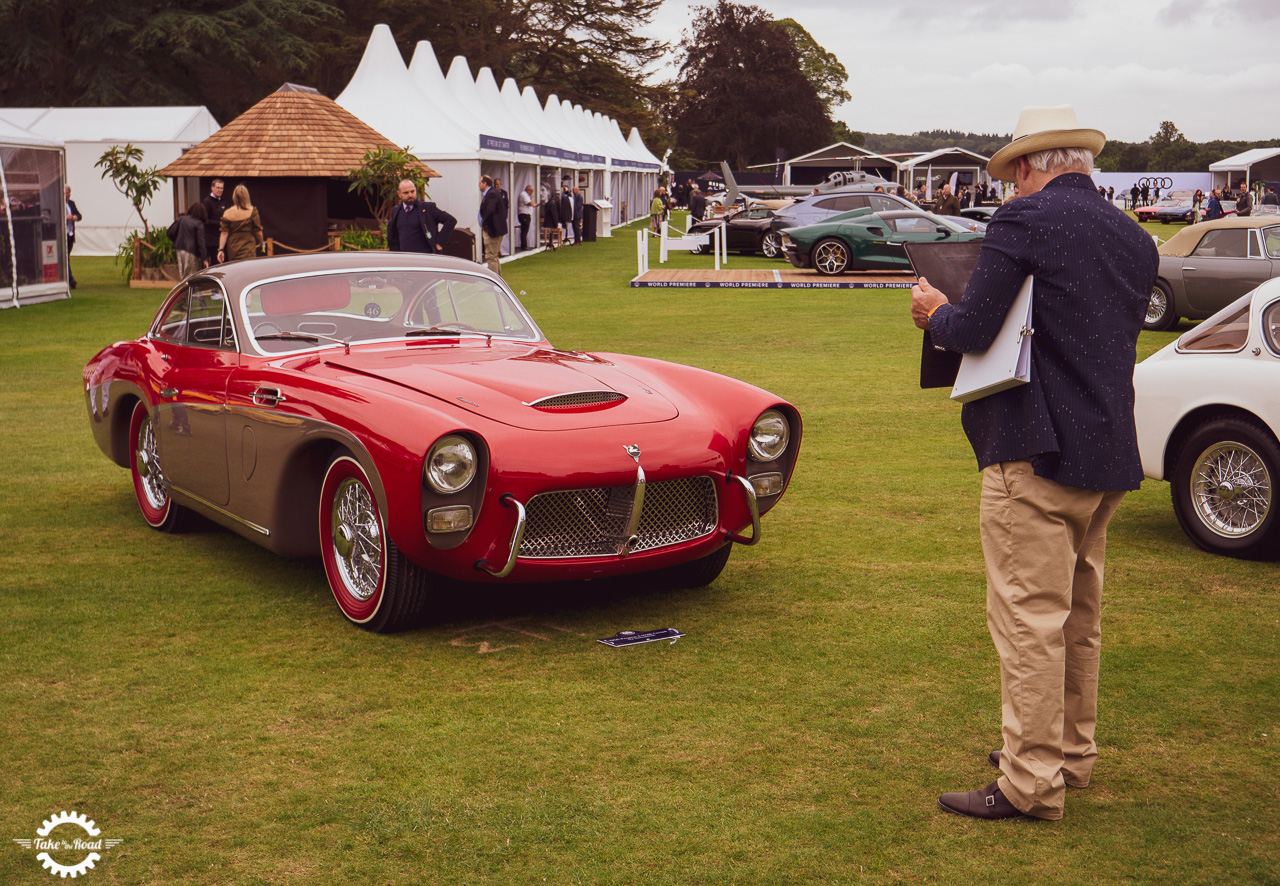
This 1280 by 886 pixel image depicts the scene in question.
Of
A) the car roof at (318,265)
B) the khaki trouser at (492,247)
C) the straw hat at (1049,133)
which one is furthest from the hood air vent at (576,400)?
the khaki trouser at (492,247)

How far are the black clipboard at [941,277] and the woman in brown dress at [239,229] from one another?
45.4 ft

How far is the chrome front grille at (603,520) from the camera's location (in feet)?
16.5

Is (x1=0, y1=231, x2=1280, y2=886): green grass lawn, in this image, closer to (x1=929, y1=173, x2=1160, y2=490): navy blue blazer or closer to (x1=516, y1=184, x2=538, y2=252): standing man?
(x1=929, y1=173, x2=1160, y2=490): navy blue blazer

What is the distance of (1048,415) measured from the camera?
11.3 ft

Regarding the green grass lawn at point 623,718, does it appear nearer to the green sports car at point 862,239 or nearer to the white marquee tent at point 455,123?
the green sports car at point 862,239

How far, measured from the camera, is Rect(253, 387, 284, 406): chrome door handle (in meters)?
5.56

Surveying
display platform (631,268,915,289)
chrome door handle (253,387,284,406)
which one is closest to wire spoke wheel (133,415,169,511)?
chrome door handle (253,387,284,406)

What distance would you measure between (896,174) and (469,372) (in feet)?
246

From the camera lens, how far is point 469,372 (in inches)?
221

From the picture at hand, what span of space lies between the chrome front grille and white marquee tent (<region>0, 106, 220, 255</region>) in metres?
29.3

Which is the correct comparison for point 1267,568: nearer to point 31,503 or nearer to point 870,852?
point 870,852

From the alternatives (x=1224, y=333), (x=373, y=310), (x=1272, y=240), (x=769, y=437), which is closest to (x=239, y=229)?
(x=373, y=310)

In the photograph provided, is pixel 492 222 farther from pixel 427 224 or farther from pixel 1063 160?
pixel 1063 160

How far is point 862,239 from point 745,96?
8001 cm
